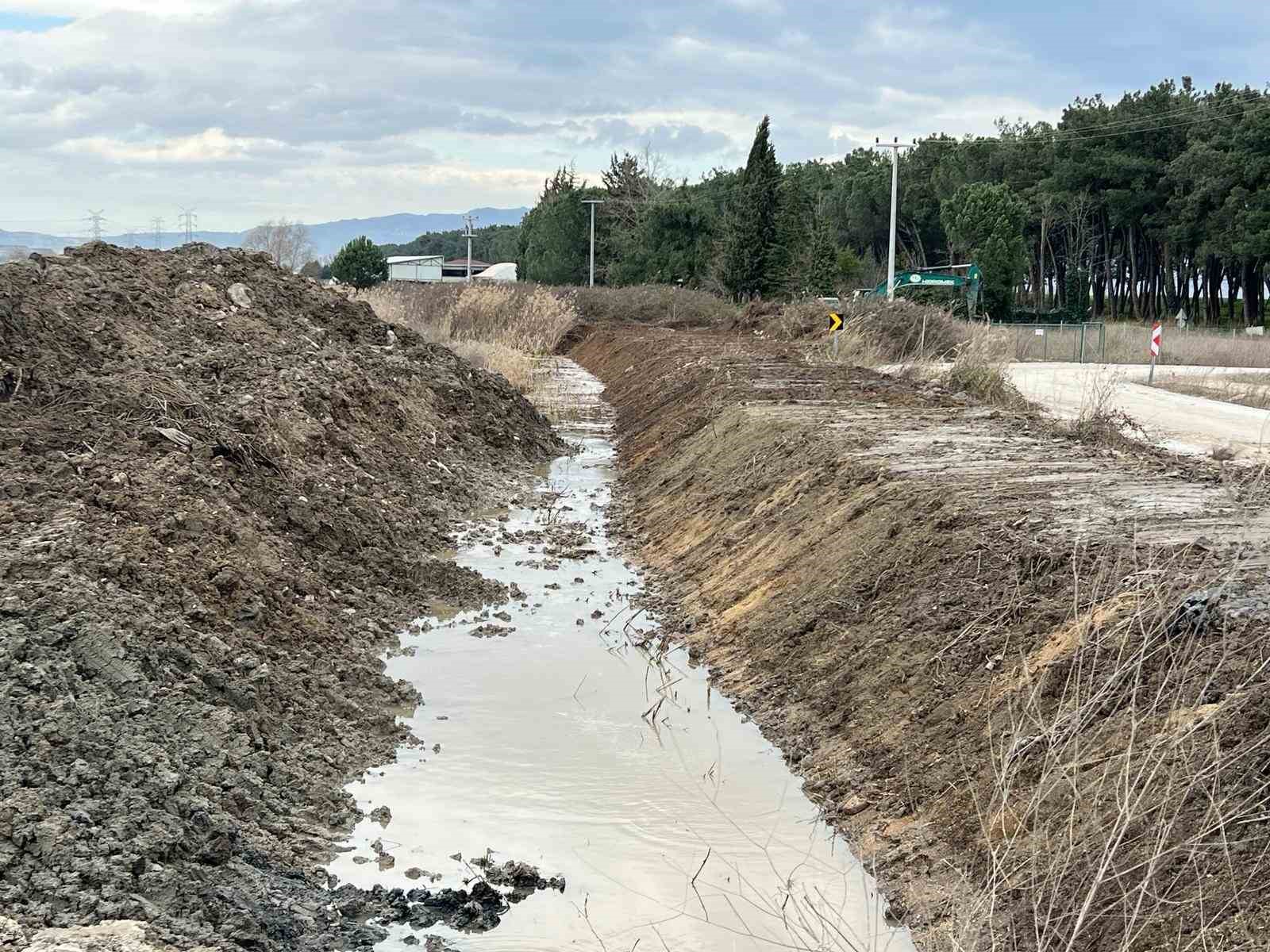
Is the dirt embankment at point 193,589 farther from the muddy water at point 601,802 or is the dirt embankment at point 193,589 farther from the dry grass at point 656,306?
the dry grass at point 656,306

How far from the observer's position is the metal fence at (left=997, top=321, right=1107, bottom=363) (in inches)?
1335

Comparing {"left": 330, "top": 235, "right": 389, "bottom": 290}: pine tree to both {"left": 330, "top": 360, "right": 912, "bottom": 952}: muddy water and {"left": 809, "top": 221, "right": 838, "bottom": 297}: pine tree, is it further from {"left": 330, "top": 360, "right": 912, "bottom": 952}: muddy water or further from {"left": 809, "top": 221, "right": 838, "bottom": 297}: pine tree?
{"left": 330, "top": 360, "right": 912, "bottom": 952}: muddy water

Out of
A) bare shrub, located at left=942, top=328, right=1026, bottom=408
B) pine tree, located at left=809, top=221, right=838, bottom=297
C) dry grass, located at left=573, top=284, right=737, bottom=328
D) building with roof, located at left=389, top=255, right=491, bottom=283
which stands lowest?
bare shrub, located at left=942, top=328, right=1026, bottom=408

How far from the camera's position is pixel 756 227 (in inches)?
1860

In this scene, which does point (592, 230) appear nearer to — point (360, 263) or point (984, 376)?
point (360, 263)

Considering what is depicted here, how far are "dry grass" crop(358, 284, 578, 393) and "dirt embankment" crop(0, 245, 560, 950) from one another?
1686 centimetres

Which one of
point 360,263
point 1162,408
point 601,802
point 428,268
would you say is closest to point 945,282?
point 1162,408

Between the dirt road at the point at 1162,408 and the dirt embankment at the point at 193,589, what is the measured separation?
7798 mm

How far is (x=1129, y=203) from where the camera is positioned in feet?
200

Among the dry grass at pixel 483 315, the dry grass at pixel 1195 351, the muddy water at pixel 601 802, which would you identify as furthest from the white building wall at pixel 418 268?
the muddy water at pixel 601 802

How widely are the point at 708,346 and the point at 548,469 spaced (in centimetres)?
968

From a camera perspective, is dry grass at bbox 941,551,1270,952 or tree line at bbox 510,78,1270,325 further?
tree line at bbox 510,78,1270,325

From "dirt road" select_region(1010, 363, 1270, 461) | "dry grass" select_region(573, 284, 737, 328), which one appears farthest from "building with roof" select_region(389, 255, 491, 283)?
"dirt road" select_region(1010, 363, 1270, 461)

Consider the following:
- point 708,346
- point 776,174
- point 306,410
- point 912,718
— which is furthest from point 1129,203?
point 912,718
